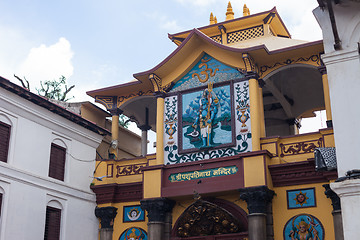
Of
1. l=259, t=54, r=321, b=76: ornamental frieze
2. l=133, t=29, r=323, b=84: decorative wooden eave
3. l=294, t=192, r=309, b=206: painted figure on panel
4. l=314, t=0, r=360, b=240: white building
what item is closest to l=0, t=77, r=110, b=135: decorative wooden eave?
l=133, t=29, r=323, b=84: decorative wooden eave

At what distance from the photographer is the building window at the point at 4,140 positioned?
1586 cm

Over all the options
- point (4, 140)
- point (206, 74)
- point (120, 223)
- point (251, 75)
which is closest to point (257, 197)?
point (251, 75)

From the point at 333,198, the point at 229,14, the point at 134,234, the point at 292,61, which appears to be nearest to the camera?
the point at 333,198

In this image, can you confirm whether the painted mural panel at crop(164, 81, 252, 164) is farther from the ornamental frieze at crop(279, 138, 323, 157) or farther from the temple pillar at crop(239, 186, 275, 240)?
the temple pillar at crop(239, 186, 275, 240)

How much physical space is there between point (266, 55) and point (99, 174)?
748 centimetres

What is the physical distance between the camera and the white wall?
15.8 meters

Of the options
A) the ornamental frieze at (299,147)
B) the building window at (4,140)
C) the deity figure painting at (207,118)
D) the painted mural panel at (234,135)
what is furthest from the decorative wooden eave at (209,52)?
the building window at (4,140)

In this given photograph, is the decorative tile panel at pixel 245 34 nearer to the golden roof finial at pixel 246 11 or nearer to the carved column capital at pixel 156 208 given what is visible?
the golden roof finial at pixel 246 11

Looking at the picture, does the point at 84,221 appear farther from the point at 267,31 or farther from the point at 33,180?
the point at 267,31

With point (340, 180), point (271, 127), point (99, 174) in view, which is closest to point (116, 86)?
point (99, 174)

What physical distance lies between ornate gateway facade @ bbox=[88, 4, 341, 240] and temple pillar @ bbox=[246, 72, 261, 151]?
0.04m

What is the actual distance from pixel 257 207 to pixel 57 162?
7075 mm

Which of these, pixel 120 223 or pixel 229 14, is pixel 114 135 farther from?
pixel 229 14

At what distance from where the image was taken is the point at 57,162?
712 inches
